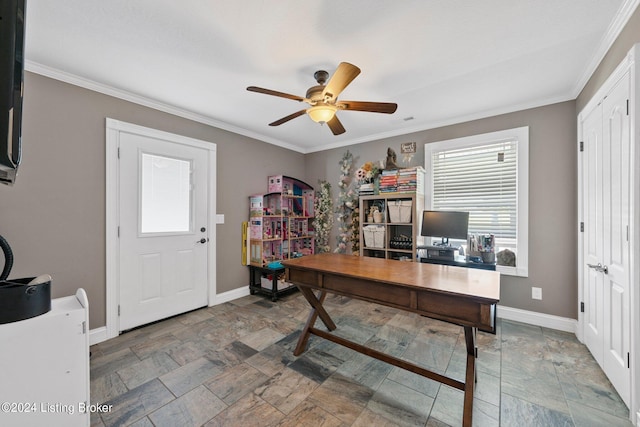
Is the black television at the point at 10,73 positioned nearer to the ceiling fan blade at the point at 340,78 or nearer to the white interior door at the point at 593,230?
the ceiling fan blade at the point at 340,78

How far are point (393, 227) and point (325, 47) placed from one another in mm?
2567

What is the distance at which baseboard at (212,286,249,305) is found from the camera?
3.47 metres

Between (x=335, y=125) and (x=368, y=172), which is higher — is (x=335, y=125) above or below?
above

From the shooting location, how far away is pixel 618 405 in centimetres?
167

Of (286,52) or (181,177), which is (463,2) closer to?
(286,52)

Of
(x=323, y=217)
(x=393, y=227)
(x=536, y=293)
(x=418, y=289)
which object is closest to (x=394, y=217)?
(x=393, y=227)

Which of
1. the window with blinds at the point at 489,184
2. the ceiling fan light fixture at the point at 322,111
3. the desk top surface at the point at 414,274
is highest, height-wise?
the ceiling fan light fixture at the point at 322,111

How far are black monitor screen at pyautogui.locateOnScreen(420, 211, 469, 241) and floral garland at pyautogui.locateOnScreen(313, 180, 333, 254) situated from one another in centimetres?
164

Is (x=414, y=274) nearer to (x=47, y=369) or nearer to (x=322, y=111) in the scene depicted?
(x=322, y=111)

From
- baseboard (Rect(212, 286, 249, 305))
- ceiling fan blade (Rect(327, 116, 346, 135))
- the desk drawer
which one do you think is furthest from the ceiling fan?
baseboard (Rect(212, 286, 249, 305))

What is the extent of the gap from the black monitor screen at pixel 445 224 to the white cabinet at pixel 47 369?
3.19 metres

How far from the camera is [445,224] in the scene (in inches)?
124

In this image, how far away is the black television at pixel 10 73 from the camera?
760 mm

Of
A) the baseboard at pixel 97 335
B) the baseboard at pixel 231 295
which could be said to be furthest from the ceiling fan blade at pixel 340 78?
the baseboard at pixel 97 335
